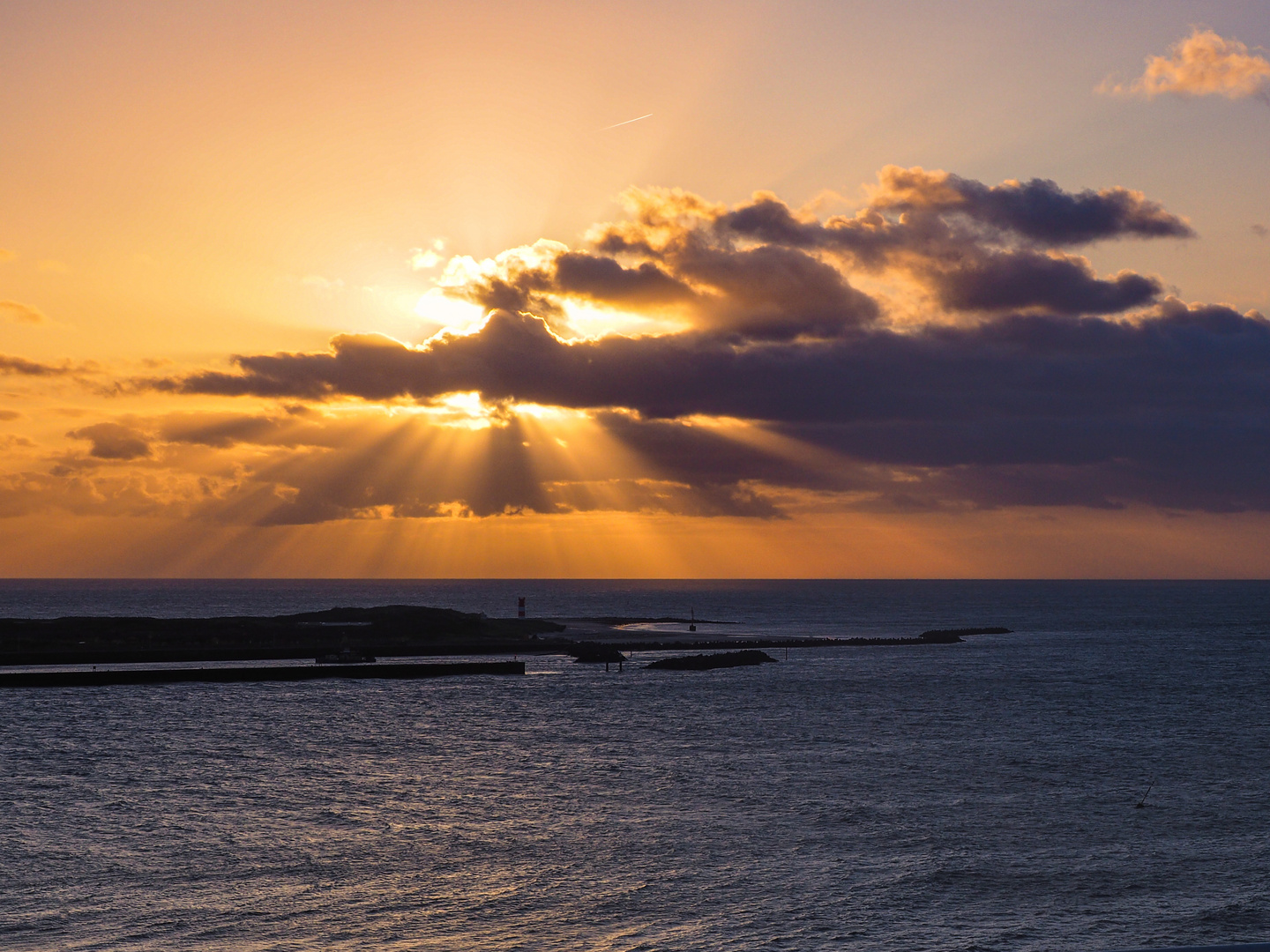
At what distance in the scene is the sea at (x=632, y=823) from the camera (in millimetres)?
25781

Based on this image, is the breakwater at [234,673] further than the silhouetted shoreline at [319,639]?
No

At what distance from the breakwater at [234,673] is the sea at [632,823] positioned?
7831 millimetres

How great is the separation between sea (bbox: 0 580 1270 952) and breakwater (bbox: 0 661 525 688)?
7.83m

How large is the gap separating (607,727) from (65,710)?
36.9 m

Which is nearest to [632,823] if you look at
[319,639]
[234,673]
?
[234,673]

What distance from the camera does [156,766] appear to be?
159ft

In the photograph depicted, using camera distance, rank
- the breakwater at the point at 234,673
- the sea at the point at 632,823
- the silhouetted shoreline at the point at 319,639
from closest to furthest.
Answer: the sea at the point at 632,823
the breakwater at the point at 234,673
the silhouetted shoreline at the point at 319,639

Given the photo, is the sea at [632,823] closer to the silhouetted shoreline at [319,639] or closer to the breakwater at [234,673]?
the breakwater at [234,673]

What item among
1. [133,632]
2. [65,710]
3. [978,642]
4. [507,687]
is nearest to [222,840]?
[65,710]

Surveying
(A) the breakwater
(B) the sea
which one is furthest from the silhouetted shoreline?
(B) the sea

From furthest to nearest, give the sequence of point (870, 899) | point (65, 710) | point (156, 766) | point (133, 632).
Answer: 1. point (133, 632)
2. point (65, 710)
3. point (156, 766)
4. point (870, 899)

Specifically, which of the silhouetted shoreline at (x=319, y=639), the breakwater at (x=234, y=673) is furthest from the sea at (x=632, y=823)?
the silhouetted shoreline at (x=319, y=639)

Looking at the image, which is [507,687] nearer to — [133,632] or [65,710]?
[65,710]

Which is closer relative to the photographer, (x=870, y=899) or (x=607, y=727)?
(x=870, y=899)
